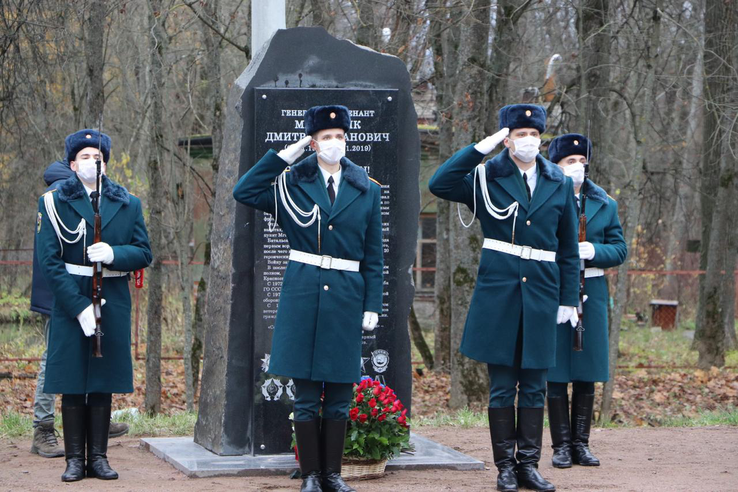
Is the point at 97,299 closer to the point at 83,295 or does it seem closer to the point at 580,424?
the point at 83,295

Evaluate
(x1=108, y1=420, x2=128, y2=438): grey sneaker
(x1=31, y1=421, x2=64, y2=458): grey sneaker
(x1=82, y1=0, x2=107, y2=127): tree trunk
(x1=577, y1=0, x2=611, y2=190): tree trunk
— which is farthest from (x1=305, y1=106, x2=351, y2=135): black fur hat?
(x1=577, y1=0, x2=611, y2=190): tree trunk

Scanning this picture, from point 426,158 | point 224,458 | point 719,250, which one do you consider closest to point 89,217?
point 224,458

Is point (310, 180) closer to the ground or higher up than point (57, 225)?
higher up

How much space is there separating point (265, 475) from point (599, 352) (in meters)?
2.20

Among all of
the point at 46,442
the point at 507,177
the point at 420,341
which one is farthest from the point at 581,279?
the point at 420,341

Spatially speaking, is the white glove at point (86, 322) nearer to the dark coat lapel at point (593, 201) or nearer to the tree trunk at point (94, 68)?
the dark coat lapel at point (593, 201)

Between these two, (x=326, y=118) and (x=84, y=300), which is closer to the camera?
(x=326, y=118)

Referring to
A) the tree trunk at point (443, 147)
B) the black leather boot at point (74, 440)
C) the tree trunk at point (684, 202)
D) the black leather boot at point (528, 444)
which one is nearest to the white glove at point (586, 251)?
the black leather boot at point (528, 444)

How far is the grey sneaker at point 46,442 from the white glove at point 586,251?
3486 millimetres

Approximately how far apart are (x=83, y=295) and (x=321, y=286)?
1377 millimetres

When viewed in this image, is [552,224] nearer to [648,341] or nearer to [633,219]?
[633,219]

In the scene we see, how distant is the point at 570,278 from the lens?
5938 mm

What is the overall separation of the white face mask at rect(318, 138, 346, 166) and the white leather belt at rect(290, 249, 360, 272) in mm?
503

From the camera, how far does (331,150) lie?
18.3 feet
